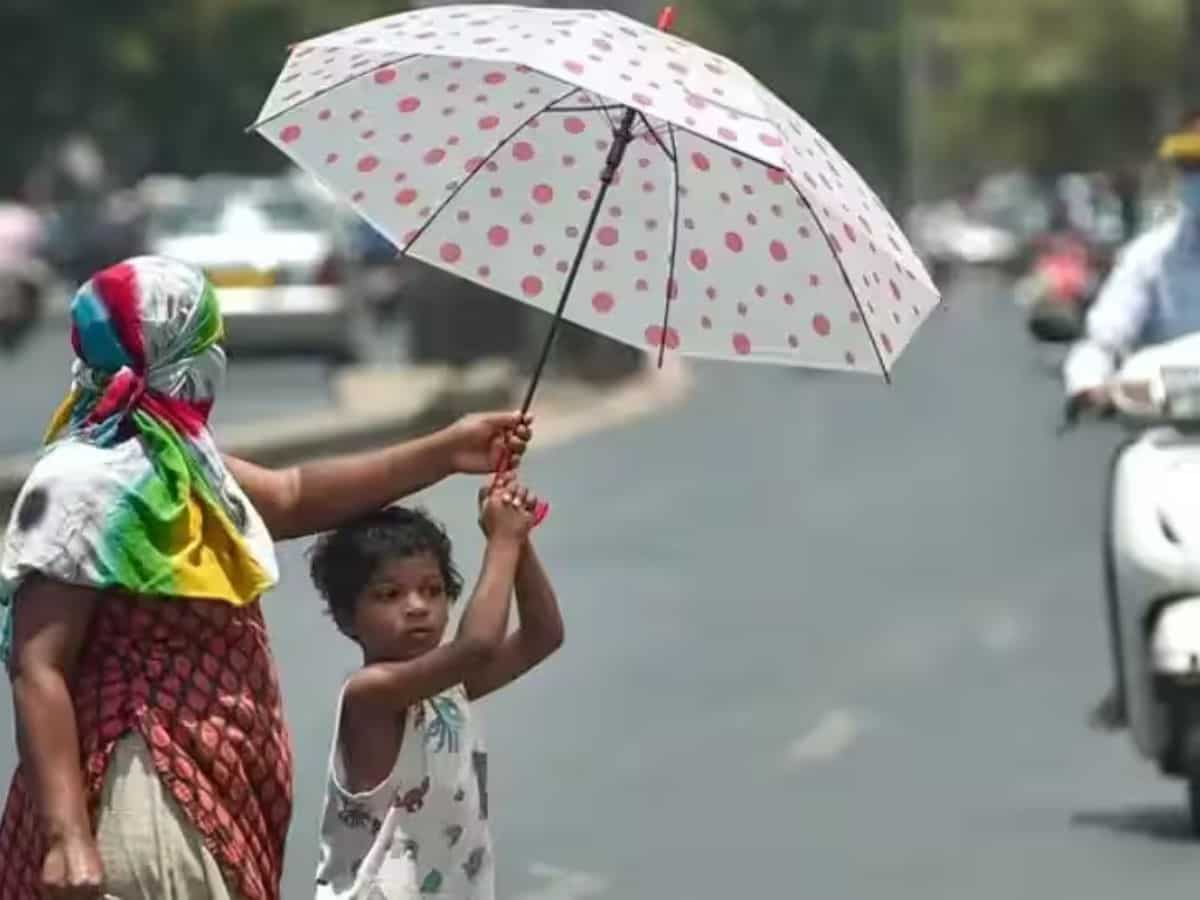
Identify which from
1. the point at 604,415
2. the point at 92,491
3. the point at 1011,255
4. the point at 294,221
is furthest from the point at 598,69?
the point at 1011,255

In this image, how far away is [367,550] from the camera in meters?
6.04

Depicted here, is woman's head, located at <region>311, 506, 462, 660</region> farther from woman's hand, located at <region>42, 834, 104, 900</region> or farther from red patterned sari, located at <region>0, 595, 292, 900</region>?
woman's hand, located at <region>42, 834, 104, 900</region>

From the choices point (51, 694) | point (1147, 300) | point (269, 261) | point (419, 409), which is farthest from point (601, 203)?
point (269, 261)

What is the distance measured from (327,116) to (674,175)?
0.54 m

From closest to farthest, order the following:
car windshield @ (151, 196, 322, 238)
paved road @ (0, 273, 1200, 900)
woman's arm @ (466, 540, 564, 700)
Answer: woman's arm @ (466, 540, 564, 700), paved road @ (0, 273, 1200, 900), car windshield @ (151, 196, 322, 238)

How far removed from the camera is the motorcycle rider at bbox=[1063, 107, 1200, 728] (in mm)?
10961

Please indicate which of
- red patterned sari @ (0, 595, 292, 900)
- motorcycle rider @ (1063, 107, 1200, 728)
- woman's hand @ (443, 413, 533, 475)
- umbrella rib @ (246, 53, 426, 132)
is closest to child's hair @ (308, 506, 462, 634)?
woman's hand @ (443, 413, 533, 475)

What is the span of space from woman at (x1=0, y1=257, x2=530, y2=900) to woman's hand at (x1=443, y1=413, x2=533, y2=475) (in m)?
0.44

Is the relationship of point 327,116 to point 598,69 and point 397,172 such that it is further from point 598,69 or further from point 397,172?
point 598,69

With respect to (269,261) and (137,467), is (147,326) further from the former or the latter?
(269,261)

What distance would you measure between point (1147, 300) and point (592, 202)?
475 centimetres

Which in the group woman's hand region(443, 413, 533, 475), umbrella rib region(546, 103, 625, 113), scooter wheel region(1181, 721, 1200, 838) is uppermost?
umbrella rib region(546, 103, 625, 113)

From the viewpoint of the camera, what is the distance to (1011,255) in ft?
305

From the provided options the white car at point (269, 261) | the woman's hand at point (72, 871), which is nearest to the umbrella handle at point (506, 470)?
the woman's hand at point (72, 871)
